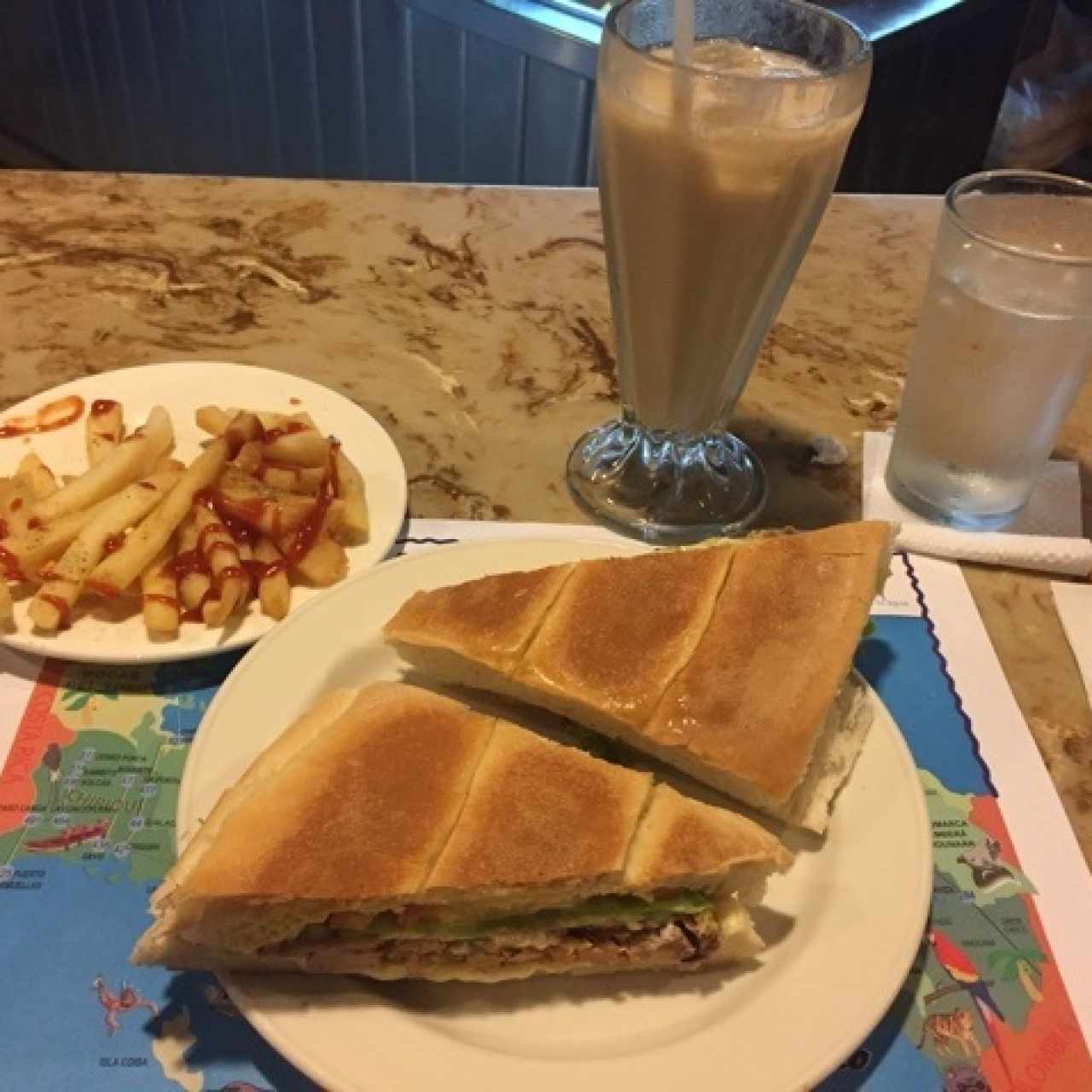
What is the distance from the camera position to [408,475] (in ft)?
5.25

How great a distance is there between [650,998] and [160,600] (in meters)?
0.67

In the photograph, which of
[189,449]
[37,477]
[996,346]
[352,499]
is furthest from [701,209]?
[37,477]

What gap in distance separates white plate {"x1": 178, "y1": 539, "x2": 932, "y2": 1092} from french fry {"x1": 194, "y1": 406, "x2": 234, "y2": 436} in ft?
1.46

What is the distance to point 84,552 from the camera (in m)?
1.27

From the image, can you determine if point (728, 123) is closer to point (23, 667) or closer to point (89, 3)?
point (23, 667)

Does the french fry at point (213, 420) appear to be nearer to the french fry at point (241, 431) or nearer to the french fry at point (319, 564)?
the french fry at point (241, 431)

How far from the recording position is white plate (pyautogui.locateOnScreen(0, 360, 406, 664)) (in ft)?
4.05

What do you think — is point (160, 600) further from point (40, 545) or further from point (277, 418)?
point (277, 418)

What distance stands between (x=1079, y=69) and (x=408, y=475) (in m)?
3.82

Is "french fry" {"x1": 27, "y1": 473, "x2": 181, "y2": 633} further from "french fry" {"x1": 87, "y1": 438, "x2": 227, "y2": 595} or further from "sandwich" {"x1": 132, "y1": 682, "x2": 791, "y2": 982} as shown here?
"sandwich" {"x1": 132, "y1": 682, "x2": 791, "y2": 982}

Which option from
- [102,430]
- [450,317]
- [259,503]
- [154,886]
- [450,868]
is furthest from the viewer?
[450,317]

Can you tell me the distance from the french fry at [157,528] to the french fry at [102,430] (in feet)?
0.23

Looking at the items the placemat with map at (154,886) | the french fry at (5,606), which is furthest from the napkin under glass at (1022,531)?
the french fry at (5,606)

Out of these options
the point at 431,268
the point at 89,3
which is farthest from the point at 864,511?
the point at 89,3
